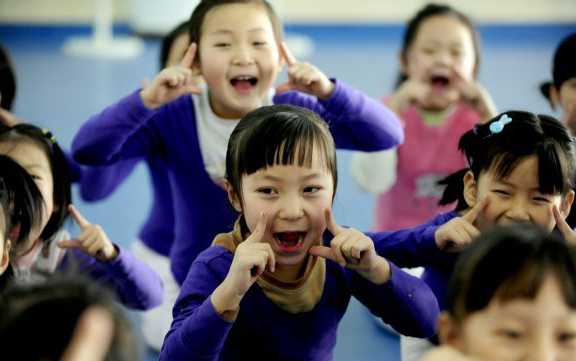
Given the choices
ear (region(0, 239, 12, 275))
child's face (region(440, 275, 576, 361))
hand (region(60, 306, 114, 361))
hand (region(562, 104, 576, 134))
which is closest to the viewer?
hand (region(60, 306, 114, 361))

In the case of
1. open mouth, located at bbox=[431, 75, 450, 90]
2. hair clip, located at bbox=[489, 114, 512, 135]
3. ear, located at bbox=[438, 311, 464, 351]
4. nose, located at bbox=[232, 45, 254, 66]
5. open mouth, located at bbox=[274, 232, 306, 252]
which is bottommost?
ear, located at bbox=[438, 311, 464, 351]

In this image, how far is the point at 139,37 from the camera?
218 inches

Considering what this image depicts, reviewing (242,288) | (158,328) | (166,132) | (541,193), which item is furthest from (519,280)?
(158,328)

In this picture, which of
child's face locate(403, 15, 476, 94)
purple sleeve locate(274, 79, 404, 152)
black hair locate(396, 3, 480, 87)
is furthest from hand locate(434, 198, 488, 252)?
black hair locate(396, 3, 480, 87)

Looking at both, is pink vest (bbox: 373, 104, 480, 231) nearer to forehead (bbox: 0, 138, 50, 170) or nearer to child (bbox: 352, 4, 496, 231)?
child (bbox: 352, 4, 496, 231)

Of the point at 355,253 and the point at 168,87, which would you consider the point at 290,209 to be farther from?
the point at 168,87

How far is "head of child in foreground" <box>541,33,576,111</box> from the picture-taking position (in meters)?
2.10

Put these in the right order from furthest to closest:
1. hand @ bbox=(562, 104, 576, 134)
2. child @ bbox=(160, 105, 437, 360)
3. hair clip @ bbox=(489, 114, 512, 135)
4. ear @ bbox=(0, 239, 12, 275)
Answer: hand @ bbox=(562, 104, 576, 134)
hair clip @ bbox=(489, 114, 512, 135)
ear @ bbox=(0, 239, 12, 275)
child @ bbox=(160, 105, 437, 360)

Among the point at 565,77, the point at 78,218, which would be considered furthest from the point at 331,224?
the point at 565,77

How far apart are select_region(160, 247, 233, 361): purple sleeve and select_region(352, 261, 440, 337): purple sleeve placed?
0.23 m

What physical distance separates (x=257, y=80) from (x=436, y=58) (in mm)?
794

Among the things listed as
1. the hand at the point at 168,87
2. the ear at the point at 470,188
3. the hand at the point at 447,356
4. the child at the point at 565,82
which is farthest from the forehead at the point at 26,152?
the child at the point at 565,82

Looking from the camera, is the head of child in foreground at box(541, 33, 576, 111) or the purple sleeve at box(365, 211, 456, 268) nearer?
the purple sleeve at box(365, 211, 456, 268)

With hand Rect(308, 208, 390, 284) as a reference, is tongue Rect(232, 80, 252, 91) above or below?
above
